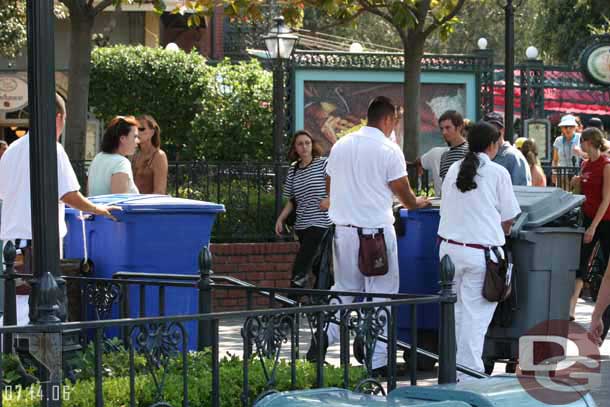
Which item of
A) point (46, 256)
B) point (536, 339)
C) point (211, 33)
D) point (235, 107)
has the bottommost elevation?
point (536, 339)

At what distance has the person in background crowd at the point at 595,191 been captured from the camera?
475 inches

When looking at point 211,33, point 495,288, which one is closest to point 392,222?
point 495,288

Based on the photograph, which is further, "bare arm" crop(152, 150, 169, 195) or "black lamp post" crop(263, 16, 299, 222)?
"black lamp post" crop(263, 16, 299, 222)

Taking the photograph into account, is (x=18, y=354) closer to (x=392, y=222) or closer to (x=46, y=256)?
(x=46, y=256)

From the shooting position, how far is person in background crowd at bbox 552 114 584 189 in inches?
741

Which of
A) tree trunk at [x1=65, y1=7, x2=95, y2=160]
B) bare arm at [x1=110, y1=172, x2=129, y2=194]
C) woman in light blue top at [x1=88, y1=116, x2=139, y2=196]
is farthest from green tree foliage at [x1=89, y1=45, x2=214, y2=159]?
bare arm at [x1=110, y1=172, x2=129, y2=194]

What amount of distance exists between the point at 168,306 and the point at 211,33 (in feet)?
94.3

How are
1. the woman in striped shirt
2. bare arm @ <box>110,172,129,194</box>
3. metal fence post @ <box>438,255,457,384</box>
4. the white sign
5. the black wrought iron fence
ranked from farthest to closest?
the white sign, the black wrought iron fence, the woman in striped shirt, bare arm @ <box>110,172,129,194</box>, metal fence post @ <box>438,255,457,384</box>

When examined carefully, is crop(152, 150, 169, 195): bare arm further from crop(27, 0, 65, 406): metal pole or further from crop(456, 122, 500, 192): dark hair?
crop(27, 0, 65, 406): metal pole

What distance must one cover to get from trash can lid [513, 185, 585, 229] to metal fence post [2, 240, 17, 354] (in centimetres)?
347

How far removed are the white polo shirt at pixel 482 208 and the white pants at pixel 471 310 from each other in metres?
0.10

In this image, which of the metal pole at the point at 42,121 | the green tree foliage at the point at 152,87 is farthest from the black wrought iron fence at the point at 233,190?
the green tree foliage at the point at 152,87

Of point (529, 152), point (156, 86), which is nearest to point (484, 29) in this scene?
point (156, 86)

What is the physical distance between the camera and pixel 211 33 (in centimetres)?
3703
